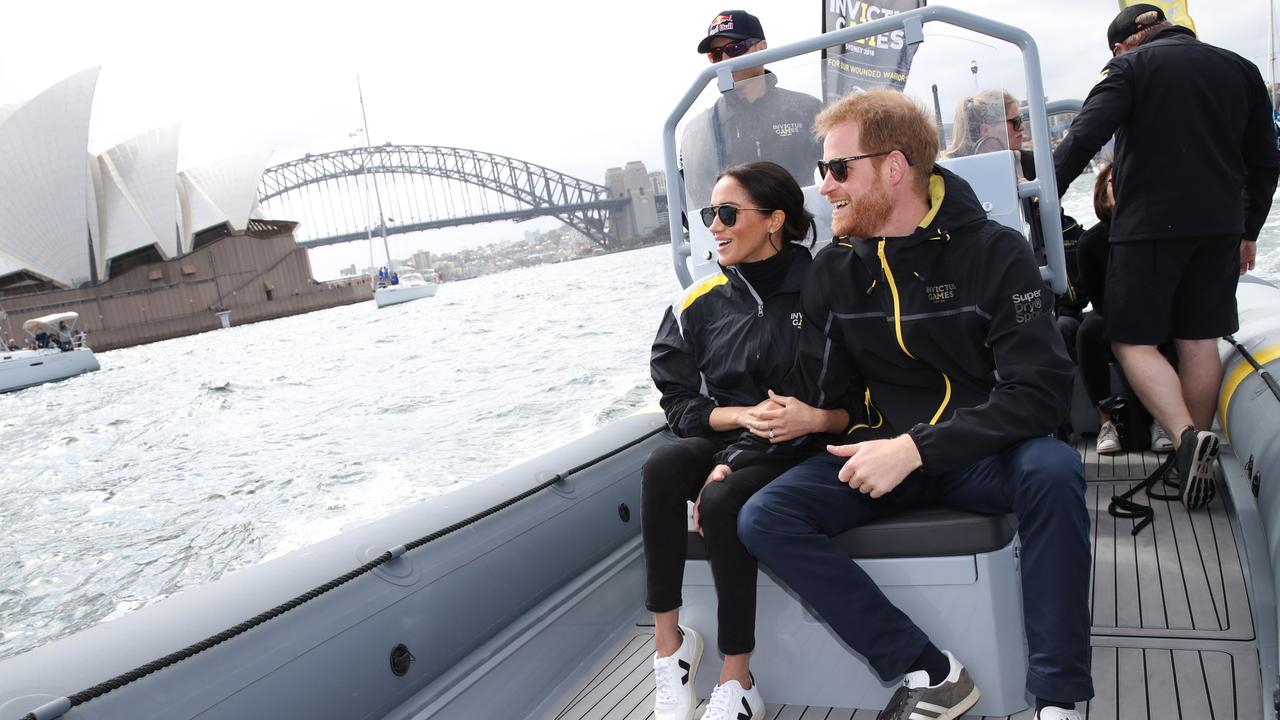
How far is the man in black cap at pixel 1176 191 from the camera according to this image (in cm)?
198

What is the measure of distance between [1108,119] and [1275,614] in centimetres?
114

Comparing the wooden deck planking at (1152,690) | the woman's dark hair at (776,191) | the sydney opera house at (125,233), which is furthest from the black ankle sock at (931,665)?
the sydney opera house at (125,233)

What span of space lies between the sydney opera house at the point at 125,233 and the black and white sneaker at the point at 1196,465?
3254 centimetres

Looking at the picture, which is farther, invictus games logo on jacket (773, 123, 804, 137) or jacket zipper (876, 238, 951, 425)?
invictus games logo on jacket (773, 123, 804, 137)

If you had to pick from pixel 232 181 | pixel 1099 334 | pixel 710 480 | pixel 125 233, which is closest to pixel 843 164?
pixel 710 480

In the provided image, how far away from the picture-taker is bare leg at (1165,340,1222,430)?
212 centimetres

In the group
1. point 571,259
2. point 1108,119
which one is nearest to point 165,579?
point 1108,119

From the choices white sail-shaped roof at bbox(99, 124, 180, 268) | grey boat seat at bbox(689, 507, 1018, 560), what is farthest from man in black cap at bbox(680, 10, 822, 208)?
white sail-shaped roof at bbox(99, 124, 180, 268)

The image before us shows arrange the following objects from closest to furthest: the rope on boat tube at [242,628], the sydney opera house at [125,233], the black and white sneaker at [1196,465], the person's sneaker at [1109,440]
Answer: the rope on boat tube at [242,628] → the black and white sneaker at [1196,465] → the person's sneaker at [1109,440] → the sydney opera house at [125,233]

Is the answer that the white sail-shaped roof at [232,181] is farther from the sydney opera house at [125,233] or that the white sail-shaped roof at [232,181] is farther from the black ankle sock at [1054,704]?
the black ankle sock at [1054,704]

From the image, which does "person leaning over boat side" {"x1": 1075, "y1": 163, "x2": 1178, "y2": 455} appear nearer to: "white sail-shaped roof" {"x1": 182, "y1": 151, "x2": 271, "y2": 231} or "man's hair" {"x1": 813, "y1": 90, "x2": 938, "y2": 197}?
"man's hair" {"x1": 813, "y1": 90, "x2": 938, "y2": 197}

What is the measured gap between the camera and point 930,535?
1.41 m

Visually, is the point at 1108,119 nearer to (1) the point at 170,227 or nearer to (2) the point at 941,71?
(2) the point at 941,71

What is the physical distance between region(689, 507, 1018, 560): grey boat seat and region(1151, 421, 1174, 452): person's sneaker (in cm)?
159
